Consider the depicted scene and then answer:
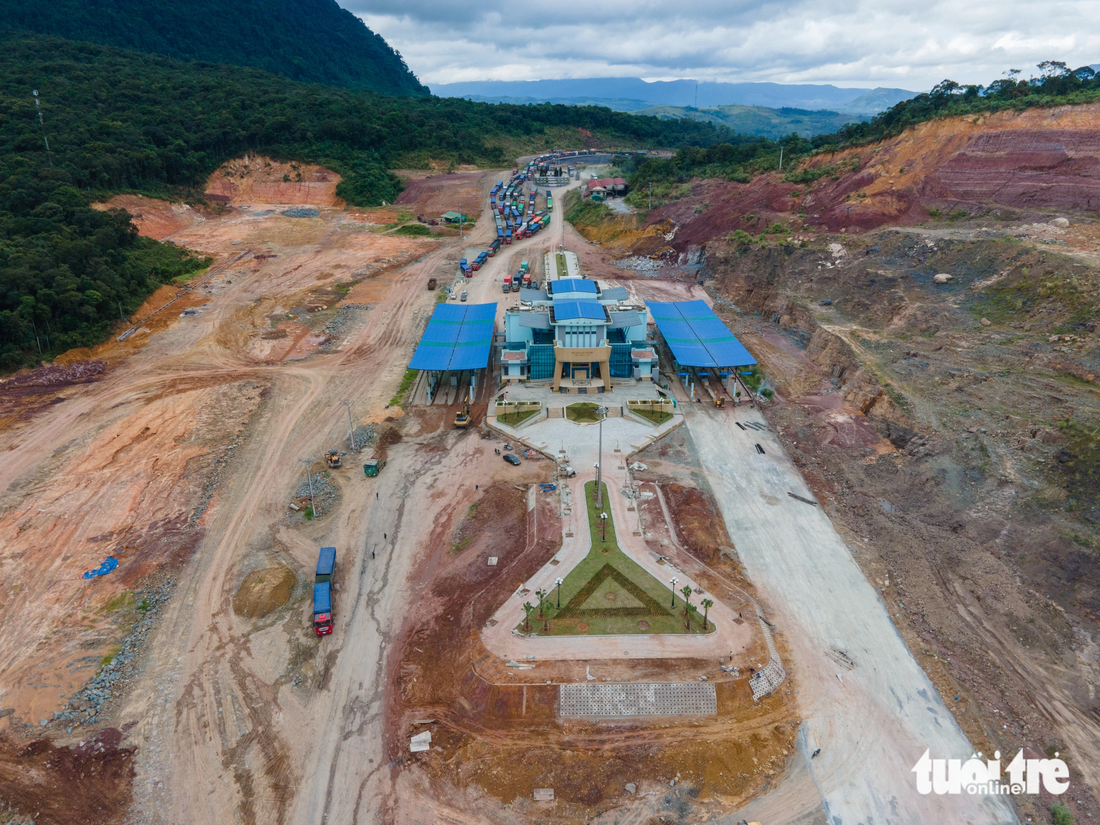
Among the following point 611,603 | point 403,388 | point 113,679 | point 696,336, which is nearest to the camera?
point 113,679

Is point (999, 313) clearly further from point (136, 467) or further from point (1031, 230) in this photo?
point (136, 467)

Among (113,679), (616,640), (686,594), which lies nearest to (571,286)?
(686,594)

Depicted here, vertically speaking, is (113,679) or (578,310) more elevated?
(578,310)

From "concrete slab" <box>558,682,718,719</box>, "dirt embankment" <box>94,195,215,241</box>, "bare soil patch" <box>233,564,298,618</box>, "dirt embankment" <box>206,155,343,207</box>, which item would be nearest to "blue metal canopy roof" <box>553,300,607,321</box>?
"bare soil patch" <box>233,564,298,618</box>

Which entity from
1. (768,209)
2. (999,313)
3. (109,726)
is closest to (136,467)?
(109,726)

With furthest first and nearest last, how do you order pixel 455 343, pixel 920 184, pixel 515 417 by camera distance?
1. pixel 920 184
2. pixel 455 343
3. pixel 515 417

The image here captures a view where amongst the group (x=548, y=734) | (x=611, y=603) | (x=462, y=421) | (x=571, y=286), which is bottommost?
(x=548, y=734)

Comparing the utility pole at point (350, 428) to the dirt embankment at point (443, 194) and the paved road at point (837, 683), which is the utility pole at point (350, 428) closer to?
the paved road at point (837, 683)

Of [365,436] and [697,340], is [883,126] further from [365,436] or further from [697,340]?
[365,436]
